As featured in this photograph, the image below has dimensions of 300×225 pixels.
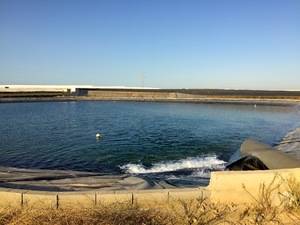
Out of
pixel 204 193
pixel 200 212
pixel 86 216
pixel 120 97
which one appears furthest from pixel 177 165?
pixel 120 97

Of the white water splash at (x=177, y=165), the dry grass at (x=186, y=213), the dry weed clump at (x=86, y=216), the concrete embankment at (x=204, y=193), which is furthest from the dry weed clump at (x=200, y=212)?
the white water splash at (x=177, y=165)

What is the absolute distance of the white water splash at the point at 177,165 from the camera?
15.6 m

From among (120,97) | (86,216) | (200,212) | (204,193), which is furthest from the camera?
(120,97)

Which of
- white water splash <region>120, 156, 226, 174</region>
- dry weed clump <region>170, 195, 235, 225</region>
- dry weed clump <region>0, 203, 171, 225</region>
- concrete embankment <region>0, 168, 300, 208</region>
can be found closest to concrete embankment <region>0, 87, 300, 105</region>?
white water splash <region>120, 156, 226, 174</region>

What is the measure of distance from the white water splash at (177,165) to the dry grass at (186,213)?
8549 mm

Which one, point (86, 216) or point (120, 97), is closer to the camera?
point (86, 216)

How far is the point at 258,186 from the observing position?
7094 millimetres

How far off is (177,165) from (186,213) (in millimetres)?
10127

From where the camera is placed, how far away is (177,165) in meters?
16.6

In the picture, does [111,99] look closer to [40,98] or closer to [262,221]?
[40,98]

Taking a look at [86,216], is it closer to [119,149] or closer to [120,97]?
[119,149]

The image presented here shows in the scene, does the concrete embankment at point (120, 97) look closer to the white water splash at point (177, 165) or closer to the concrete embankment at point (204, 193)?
the white water splash at point (177, 165)

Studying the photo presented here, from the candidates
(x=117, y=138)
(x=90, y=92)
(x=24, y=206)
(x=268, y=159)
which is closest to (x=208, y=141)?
(x=117, y=138)

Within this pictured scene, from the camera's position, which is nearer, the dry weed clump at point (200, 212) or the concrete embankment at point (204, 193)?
the dry weed clump at point (200, 212)
